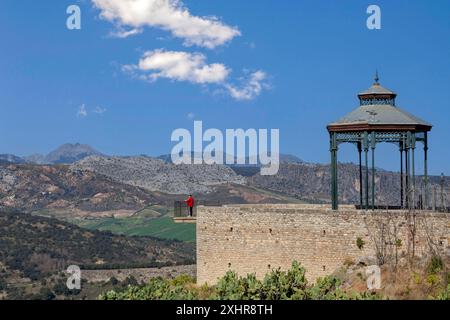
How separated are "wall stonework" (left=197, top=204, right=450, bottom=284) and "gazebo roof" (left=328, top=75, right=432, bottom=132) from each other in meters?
3.13

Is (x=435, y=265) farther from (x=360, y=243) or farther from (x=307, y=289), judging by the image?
(x=307, y=289)

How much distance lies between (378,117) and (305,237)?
4927 mm

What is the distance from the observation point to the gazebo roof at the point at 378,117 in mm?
25078

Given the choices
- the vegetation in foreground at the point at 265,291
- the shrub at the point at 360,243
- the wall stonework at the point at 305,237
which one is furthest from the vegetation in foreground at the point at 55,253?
the vegetation in foreground at the point at 265,291

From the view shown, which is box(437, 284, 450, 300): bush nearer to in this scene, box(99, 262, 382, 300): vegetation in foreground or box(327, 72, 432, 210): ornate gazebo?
box(99, 262, 382, 300): vegetation in foreground

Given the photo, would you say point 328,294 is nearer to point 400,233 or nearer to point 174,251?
point 400,233

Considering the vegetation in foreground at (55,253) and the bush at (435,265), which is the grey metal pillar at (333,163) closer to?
the bush at (435,265)

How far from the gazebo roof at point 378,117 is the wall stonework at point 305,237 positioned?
3.13 meters

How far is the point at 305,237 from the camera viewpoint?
78.6 feet

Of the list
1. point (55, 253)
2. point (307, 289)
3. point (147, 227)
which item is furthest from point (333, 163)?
point (147, 227)

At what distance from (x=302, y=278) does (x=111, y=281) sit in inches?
2920

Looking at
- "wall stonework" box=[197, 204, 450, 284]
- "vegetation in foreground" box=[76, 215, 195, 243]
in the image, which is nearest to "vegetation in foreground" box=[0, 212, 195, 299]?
"vegetation in foreground" box=[76, 215, 195, 243]
